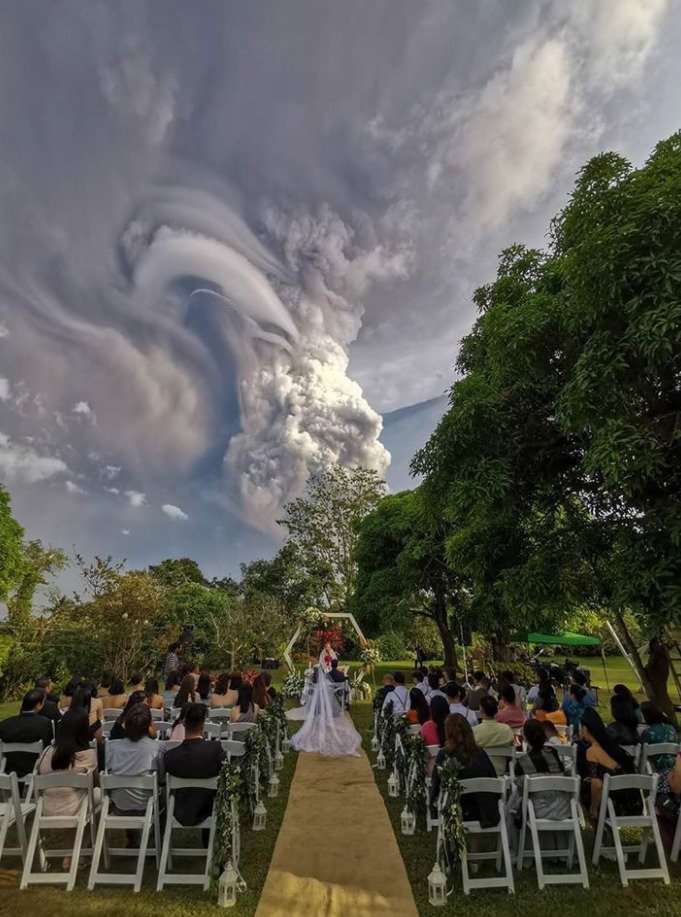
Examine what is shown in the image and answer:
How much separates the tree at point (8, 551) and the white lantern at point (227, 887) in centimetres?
1970

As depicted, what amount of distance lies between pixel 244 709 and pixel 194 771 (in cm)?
361

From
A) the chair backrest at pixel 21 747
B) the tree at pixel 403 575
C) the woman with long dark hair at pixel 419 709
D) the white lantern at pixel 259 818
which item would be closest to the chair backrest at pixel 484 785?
the white lantern at pixel 259 818

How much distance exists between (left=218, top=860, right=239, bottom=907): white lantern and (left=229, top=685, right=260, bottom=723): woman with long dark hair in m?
3.78

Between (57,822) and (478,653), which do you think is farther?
(478,653)

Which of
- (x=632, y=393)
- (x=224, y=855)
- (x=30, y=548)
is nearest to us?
(x=224, y=855)

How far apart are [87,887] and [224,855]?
4.16 ft

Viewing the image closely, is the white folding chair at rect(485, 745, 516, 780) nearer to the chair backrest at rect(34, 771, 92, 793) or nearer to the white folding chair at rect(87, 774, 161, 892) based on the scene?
the white folding chair at rect(87, 774, 161, 892)

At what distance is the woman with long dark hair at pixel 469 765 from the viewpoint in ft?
15.0

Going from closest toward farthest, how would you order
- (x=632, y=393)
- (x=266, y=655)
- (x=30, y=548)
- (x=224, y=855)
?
(x=224, y=855), (x=632, y=393), (x=30, y=548), (x=266, y=655)

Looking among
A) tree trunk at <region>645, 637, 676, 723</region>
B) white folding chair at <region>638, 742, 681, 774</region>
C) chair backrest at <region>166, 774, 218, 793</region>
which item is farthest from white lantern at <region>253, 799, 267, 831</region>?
tree trunk at <region>645, 637, 676, 723</region>

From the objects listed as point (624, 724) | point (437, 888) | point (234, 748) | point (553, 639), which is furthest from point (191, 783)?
point (553, 639)

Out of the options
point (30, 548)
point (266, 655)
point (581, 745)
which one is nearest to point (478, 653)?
point (266, 655)

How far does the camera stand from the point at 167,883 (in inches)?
170

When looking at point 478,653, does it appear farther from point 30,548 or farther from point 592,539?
point 30,548
